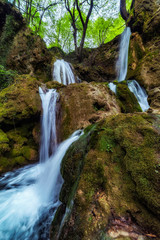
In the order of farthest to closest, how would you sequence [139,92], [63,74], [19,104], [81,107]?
1. [63,74]
2. [139,92]
3. [81,107]
4. [19,104]

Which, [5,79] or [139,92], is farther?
[139,92]

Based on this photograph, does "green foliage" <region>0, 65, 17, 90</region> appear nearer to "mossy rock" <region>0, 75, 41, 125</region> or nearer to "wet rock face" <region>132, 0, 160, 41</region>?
"mossy rock" <region>0, 75, 41, 125</region>

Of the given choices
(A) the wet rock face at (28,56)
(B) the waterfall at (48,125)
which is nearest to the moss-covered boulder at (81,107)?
(B) the waterfall at (48,125)

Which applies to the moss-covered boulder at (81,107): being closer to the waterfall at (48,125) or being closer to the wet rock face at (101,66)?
the waterfall at (48,125)

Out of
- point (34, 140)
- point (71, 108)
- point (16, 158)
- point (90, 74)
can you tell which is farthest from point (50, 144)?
point (90, 74)

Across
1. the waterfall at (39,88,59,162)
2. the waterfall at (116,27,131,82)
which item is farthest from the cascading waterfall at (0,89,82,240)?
the waterfall at (116,27,131,82)

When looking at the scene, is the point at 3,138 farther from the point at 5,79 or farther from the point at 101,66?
the point at 101,66

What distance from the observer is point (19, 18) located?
9.41 metres

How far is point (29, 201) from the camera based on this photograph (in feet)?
9.12

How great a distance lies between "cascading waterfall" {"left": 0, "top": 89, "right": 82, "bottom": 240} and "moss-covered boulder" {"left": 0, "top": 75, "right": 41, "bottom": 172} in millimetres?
398

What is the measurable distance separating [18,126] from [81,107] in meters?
2.70

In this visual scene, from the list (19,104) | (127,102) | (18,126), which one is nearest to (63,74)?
(127,102)

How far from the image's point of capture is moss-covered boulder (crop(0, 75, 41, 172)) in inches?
153

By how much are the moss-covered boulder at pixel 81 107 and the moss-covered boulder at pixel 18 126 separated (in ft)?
3.87
